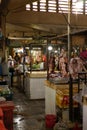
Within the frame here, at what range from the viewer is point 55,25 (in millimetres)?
17031

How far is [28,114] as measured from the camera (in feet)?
35.2

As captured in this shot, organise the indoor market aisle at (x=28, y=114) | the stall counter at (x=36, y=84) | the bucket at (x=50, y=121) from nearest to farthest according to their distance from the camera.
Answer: the bucket at (x=50, y=121) → the indoor market aisle at (x=28, y=114) → the stall counter at (x=36, y=84)

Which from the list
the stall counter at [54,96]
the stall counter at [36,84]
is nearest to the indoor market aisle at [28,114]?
the stall counter at [36,84]

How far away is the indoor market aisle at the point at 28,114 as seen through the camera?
9.05 meters

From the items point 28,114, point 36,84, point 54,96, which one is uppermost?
point 54,96

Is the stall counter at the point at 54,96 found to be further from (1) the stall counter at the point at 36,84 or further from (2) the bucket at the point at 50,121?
(1) the stall counter at the point at 36,84

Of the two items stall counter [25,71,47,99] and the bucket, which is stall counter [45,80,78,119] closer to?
the bucket

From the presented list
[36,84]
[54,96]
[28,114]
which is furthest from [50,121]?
[36,84]

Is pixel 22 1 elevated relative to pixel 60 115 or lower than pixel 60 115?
elevated

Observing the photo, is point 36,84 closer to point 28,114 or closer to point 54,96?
point 28,114

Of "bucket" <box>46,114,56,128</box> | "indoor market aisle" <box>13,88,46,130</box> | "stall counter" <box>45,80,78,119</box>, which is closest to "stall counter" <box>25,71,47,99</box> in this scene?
"indoor market aisle" <box>13,88,46,130</box>

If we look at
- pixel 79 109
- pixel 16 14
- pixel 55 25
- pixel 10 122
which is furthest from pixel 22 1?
pixel 10 122

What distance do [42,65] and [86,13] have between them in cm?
464

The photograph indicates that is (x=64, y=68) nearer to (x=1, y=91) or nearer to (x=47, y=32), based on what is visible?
(x=1, y=91)
